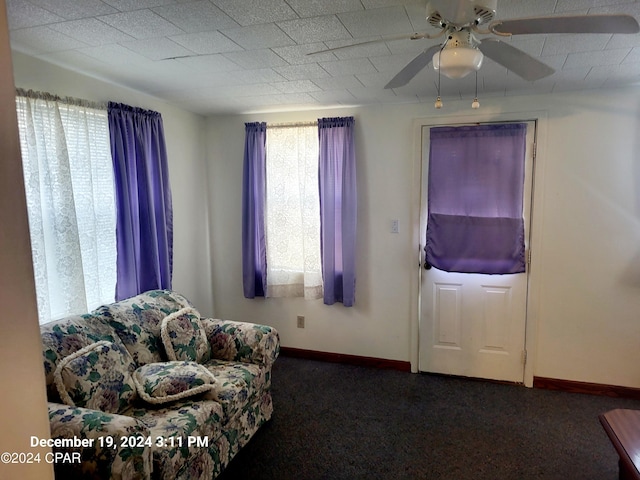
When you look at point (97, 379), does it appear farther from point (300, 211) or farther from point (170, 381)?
point (300, 211)

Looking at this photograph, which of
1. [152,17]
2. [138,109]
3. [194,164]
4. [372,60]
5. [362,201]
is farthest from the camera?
[194,164]

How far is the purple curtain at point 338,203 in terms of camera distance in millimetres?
3346

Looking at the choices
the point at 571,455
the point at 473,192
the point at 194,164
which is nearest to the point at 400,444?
the point at 571,455

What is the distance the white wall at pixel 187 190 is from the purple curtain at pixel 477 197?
2093mm

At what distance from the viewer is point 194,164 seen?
3689 mm

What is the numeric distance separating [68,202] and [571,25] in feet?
8.33

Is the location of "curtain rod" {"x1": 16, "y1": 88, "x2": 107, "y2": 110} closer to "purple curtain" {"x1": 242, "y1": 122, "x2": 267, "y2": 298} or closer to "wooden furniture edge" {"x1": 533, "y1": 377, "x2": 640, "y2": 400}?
"purple curtain" {"x1": 242, "y1": 122, "x2": 267, "y2": 298}

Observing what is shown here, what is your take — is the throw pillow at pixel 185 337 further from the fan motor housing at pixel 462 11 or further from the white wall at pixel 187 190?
the fan motor housing at pixel 462 11

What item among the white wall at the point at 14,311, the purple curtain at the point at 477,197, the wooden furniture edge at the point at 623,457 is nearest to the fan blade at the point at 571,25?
the white wall at the point at 14,311

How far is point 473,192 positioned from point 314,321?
177 centimetres

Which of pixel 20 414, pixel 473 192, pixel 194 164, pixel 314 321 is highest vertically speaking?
pixel 194 164

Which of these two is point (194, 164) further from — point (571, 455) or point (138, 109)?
point (571, 455)

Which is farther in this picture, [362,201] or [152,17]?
[362,201]

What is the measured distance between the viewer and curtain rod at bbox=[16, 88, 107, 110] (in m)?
2.11
